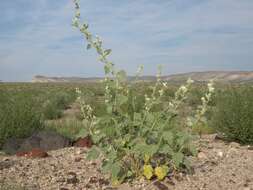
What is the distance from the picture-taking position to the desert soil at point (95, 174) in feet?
18.7

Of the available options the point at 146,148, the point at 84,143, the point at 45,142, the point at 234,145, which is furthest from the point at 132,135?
the point at 234,145

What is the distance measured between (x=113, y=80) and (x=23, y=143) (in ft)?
10.3

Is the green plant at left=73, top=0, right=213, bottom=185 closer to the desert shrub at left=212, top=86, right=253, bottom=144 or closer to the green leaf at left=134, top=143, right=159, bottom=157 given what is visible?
the green leaf at left=134, top=143, right=159, bottom=157

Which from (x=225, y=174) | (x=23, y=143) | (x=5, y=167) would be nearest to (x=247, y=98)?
(x=225, y=174)

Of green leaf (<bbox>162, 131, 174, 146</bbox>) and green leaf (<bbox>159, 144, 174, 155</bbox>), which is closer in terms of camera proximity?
green leaf (<bbox>162, 131, 174, 146</bbox>)

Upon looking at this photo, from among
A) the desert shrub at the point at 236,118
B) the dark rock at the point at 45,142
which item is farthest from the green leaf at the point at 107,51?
the desert shrub at the point at 236,118

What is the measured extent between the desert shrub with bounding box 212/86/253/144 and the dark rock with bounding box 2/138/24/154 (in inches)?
153

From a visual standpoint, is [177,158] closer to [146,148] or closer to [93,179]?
[146,148]

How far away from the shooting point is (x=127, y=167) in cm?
590

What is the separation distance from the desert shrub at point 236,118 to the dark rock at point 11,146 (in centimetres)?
389

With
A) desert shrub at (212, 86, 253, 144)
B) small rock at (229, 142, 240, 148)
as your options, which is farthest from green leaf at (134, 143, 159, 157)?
desert shrub at (212, 86, 253, 144)

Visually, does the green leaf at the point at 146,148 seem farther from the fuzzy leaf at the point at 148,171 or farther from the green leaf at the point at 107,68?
the green leaf at the point at 107,68

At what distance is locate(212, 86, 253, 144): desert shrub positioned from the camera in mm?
9055

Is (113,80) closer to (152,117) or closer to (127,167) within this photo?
(152,117)
